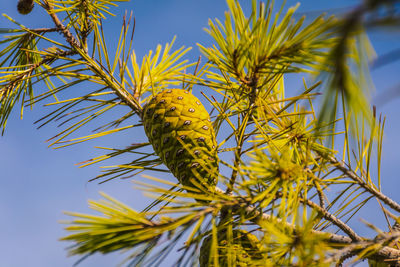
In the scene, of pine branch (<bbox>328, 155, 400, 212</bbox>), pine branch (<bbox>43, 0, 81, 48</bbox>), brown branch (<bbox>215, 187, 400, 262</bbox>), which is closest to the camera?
brown branch (<bbox>215, 187, 400, 262</bbox>)

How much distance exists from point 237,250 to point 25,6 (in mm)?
811

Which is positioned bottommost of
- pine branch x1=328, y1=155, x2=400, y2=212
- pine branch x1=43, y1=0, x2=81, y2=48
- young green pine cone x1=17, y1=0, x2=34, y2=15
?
pine branch x1=328, y1=155, x2=400, y2=212

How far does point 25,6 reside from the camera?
976 mm

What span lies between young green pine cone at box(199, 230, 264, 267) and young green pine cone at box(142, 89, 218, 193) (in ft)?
0.32

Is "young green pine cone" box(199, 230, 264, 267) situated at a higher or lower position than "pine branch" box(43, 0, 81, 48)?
lower

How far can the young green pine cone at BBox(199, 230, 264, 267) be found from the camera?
0.63 m

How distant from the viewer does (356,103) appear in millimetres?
424

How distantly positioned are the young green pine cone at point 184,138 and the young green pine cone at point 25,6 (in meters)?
0.53

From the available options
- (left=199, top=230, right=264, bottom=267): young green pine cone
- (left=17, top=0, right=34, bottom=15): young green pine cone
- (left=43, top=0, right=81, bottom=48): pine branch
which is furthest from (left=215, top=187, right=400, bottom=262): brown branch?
(left=17, top=0, right=34, bottom=15): young green pine cone

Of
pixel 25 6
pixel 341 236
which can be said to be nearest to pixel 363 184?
pixel 341 236

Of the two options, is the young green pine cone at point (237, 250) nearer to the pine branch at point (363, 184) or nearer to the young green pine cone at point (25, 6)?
the pine branch at point (363, 184)

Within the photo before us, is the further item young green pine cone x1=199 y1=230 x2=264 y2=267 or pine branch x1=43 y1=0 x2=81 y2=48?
pine branch x1=43 y1=0 x2=81 y2=48

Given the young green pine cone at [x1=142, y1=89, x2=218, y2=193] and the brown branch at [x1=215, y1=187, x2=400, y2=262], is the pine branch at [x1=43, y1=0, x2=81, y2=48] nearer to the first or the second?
the young green pine cone at [x1=142, y1=89, x2=218, y2=193]

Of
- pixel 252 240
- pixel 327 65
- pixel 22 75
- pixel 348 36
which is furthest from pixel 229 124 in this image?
pixel 22 75
